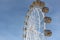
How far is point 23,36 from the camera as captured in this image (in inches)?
1660

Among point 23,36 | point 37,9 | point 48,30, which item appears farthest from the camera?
point 23,36

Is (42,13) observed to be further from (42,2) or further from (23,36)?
(23,36)

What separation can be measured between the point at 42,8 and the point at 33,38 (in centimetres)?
448

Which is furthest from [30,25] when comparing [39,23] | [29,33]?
[39,23]

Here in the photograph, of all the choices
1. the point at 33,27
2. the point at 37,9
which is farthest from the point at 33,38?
the point at 37,9

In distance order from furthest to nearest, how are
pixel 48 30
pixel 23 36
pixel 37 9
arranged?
pixel 23 36 < pixel 37 9 < pixel 48 30

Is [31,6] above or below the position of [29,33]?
above

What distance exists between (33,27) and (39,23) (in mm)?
2438

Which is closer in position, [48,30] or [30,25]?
[48,30]

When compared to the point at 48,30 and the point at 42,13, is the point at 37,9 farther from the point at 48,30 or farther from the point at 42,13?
the point at 48,30

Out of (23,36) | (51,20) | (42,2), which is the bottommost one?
(23,36)

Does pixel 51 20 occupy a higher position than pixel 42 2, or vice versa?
pixel 42 2

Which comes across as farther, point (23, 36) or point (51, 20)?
point (23, 36)

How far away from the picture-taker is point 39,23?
37438mm
